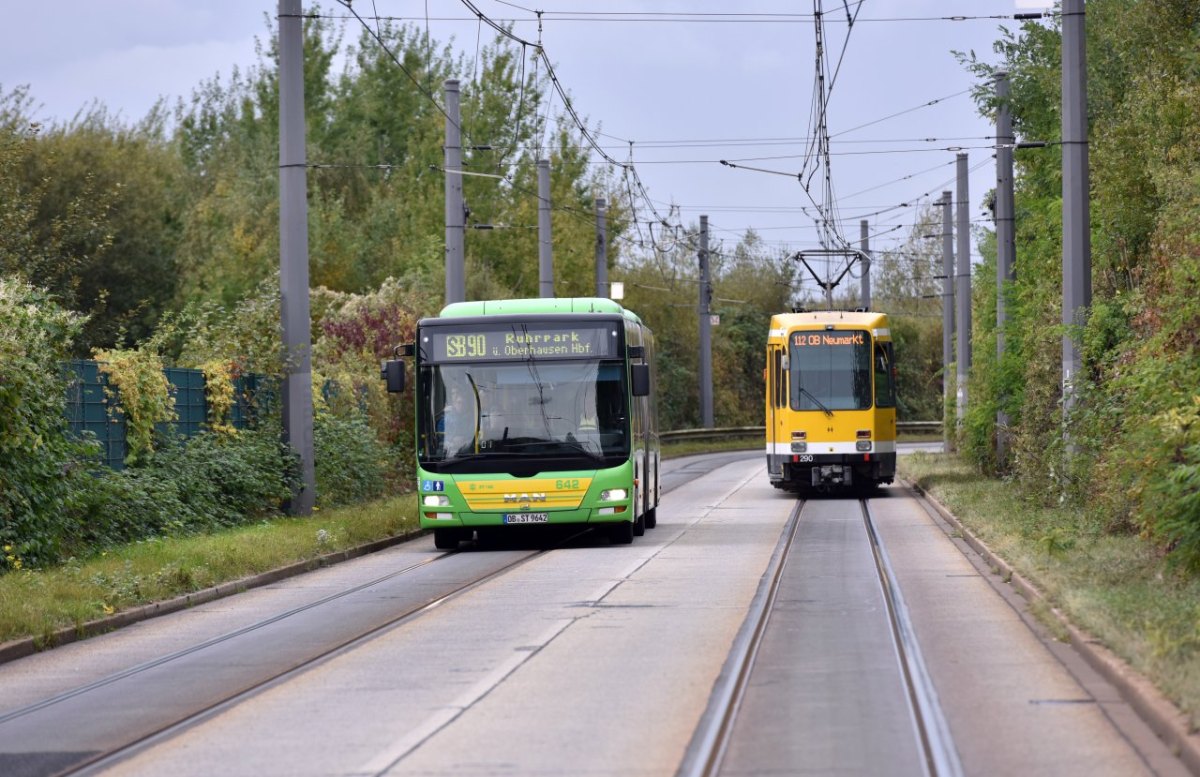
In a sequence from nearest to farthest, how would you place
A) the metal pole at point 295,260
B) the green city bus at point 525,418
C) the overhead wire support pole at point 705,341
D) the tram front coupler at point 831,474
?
the green city bus at point 525,418 → the metal pole at point 295,260 → the tram front coupler at point 831,474 → the overhead wire support pole at point 705,341

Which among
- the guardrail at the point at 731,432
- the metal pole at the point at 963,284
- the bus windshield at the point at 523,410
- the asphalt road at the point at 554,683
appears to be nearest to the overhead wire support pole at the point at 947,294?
the metal pole at the point at 963,284

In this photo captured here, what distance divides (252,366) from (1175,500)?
15.6m

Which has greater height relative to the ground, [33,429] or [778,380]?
[778,380]

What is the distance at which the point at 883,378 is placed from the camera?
3425 centimetres

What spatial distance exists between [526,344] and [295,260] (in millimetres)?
4077

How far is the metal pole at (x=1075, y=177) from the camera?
22375 mm

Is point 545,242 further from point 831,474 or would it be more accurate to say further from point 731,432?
point 731,432

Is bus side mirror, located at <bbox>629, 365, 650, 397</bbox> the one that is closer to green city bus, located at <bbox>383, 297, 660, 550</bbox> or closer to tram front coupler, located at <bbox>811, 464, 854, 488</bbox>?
green city bus, located at <bbox>383, 297, 660, 550</bbox>

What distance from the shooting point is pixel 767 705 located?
10172 mm

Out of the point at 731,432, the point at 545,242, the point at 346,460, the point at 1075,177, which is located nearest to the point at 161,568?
the point at 346,460

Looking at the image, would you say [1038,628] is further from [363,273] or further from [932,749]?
[363,273]

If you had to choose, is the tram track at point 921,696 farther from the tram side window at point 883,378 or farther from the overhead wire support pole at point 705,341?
the overhead wire support pole at point 705,341

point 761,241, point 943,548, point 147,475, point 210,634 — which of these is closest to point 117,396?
point 147,475

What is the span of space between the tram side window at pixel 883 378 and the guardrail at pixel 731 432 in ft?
93.4
